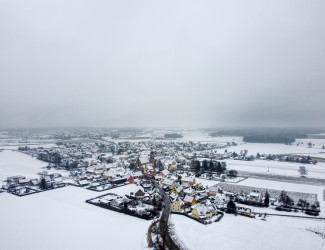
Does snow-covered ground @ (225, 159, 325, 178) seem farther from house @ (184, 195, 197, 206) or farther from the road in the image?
the road

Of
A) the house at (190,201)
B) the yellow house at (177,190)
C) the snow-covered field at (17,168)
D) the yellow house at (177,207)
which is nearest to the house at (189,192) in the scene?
the yellow house at (177,190)

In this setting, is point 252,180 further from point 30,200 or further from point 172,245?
point 30,200

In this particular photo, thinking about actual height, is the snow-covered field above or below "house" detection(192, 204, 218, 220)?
below

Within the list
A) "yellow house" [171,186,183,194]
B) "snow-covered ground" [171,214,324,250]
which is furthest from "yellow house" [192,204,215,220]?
"yellow house" [171,186,183,194]

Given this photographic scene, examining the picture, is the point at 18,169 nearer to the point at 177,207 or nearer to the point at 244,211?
the point at 177,207

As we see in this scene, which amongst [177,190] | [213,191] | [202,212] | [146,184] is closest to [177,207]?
[202,212]

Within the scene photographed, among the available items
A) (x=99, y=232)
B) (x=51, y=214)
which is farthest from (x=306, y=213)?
(x=51, y=214)
